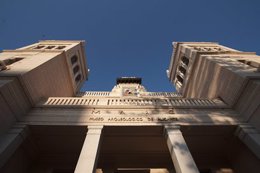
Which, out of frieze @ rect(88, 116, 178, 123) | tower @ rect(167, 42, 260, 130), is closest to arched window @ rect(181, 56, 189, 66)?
tower @ rect(167, 42, 260, 130)

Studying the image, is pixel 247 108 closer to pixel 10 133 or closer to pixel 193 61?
pixel 193 61

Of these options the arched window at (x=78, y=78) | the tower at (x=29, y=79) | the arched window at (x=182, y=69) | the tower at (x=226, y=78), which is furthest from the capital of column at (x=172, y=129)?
the arched window at (x=78, y=78)

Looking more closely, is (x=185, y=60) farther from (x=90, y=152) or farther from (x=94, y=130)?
(x=90, y=152)

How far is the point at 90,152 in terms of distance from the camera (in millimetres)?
7734

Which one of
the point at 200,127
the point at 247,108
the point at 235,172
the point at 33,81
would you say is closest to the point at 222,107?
the point at 247,108

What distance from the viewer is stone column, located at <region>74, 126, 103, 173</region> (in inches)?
269

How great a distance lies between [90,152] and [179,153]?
3.81 metres

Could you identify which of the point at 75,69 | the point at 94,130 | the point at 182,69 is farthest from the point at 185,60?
the point at 94,130

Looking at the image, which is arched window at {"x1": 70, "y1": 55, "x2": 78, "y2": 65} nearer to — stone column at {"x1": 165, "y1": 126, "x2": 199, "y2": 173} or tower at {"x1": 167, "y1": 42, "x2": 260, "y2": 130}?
tower at {"x1": 167, "y1": 42, "x2": 260, "y2": 130}

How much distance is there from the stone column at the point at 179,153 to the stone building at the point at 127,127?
0.05 meters

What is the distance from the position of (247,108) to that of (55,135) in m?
10.9

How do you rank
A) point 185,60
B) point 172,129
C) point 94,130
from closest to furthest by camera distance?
point 94,130 < point 172,129 < point 185,60

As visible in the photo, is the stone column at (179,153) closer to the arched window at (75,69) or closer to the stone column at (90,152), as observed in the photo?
the stone column at (90,152)

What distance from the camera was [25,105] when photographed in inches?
403
